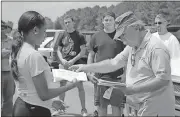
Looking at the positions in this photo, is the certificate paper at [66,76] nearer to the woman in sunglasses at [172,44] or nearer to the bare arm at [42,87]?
the bare arm at [42,87]

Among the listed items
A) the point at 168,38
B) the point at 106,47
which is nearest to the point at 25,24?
the point at 106,47

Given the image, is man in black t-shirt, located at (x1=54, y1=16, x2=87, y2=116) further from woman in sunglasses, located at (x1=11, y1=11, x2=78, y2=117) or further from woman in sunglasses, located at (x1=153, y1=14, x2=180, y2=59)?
woman in sunglasses, located at (x1=11, y1=11, x2=78, y2=117)

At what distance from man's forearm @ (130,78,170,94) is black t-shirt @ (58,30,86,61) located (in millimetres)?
3327

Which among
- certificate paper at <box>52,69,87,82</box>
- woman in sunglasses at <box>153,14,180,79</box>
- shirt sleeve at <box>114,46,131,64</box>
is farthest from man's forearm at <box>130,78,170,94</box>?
woman in sunglasses at <box>153,14,180,79</box>

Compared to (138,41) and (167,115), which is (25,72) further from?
(167,115)

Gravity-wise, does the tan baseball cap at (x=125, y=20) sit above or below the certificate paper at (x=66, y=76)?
above

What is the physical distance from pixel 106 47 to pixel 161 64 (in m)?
2.44

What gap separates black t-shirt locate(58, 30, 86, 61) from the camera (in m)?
5.56

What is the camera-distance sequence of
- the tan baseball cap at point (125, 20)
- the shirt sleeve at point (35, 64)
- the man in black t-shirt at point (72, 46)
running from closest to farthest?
the shirt sleeve at point (35, 64) → the tan baseball cap at point (125, 20) → the man in black t-shirt at point (72, 46)

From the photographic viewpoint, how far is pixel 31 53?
2170mm

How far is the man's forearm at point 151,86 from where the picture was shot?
7.40ft

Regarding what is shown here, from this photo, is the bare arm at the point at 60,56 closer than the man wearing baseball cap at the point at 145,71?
No

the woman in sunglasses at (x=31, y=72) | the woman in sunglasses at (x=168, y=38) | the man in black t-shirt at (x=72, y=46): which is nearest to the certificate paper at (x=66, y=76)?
the woman in sunglasses at (x=31, y=72)

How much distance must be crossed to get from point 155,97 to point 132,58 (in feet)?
1.18
